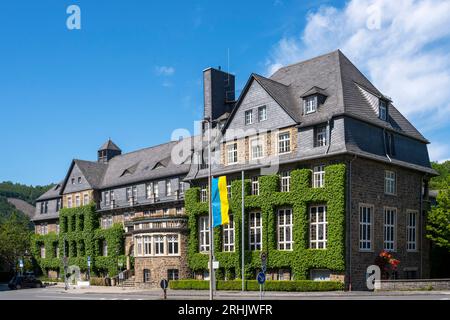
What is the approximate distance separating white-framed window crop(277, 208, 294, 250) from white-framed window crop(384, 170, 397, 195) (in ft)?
26.8

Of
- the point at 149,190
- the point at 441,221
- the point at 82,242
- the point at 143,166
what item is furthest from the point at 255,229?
the point at 82,242

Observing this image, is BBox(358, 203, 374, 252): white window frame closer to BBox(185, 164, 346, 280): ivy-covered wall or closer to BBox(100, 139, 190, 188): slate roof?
BBox(185, 164, 346, 280): ivy-covered wall

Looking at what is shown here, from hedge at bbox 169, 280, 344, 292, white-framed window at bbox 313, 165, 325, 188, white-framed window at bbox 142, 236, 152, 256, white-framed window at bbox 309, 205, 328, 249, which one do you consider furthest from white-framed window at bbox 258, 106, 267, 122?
white-framed window at bbox 142, 236, 152, 256

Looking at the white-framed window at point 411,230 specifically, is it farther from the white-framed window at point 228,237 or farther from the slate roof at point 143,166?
the slate roof at point 143,166

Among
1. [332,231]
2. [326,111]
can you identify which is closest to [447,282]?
[332,231]

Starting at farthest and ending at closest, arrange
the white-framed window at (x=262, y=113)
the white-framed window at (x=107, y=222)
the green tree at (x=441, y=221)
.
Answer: the white-framed window at (x=107, y=222) < the white-framed window at (x=262, y=113) < the green tree at (x=441, y=221)

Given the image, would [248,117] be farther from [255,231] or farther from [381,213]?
[381,213]

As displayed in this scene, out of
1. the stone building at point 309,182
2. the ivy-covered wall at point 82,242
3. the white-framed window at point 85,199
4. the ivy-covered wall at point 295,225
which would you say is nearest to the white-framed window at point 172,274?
the stone building at point 309,182

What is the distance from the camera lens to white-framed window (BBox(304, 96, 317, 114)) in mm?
44469

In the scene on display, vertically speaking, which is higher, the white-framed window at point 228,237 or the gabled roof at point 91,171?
the gabled roof at point 91,171

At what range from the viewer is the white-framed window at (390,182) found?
45.0m

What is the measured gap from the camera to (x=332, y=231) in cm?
4066

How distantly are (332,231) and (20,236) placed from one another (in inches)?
2471

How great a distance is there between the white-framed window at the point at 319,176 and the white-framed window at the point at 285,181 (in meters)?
2.46
